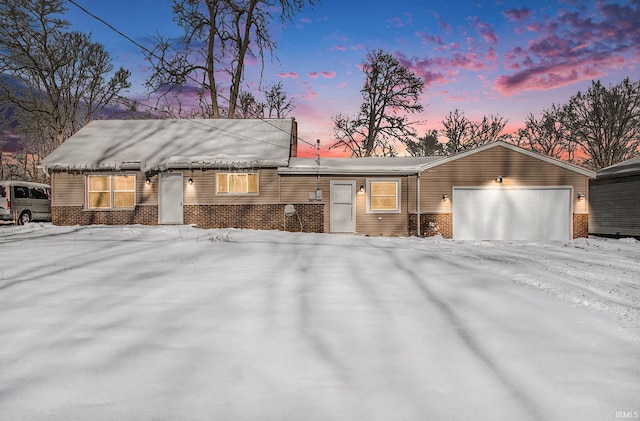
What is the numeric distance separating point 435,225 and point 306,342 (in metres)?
13.3

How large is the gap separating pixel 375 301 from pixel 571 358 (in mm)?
2049

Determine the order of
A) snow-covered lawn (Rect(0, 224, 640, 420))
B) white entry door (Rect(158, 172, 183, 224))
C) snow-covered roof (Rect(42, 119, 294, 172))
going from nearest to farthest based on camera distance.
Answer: snow-covered lawn (Rect(0, 224, 640, 420)) → snow-covered roof (Rect(42, 119, 294, 172)) → white entry door (Rect(158, 172, 183, 224))

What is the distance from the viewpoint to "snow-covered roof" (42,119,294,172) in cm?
1598

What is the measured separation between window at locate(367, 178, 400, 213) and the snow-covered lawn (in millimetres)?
9777

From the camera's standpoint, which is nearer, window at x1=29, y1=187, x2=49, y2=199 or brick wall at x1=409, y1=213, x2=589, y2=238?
brick wall at x1=409, y1=213, x2=589, y2=238

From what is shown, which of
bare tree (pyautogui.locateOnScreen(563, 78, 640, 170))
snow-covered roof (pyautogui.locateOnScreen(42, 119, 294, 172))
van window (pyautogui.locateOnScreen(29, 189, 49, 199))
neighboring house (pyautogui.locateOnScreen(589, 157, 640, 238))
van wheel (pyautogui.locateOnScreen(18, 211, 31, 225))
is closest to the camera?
snow-covered roof (pyautogui.locateOnScreen(42, 119, 294, 172))

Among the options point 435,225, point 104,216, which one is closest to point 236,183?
point 104,216

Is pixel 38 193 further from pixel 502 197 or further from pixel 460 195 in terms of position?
pixel 502 197

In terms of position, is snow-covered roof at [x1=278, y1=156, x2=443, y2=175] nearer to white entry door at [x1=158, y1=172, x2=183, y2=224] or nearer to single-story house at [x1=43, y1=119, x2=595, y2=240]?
single-story house at [x1=43, y1=119, x2=595, y2=240]

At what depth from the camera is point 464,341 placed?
366cm

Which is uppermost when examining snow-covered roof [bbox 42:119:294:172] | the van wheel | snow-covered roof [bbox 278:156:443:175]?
snow-covered roof [bbox 42:119:294:172]

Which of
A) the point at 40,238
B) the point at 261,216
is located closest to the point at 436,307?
the point at 40,238

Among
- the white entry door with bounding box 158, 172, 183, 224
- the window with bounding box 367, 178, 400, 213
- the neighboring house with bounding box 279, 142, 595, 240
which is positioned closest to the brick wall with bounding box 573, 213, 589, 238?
the neighboring house with bounding box 279, 142, 595, 240

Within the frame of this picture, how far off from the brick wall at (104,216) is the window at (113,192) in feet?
1.05
